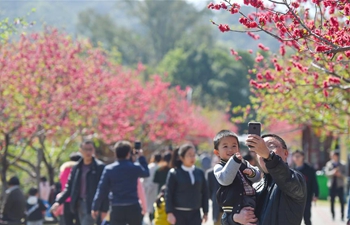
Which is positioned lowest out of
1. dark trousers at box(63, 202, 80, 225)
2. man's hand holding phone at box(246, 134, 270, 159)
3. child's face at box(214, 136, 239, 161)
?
dark trousers at box(63, 202, 80, 225)

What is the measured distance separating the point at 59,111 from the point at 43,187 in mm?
2527

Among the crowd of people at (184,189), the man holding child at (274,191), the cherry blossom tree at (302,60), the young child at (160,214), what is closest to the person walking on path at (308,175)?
the crowd of people at (184,189)

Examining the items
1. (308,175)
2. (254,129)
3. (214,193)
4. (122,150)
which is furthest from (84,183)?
(254,129)

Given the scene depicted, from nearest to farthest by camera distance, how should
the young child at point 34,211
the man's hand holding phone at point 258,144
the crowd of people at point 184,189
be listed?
1. the man's hand holding phone at point 258,144
2. the crowd of people at point 184,189
3. the young child at point 34,211

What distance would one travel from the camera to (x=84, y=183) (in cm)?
1161

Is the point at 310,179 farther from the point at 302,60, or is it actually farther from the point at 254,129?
the point at 254,129

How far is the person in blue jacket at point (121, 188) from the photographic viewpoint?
34.7 feet

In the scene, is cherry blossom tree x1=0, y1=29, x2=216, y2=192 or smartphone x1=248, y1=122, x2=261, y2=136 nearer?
smartphone x1=248, y1=122, x2=261, y2=136

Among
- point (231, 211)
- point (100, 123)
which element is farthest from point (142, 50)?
point (231, 211)

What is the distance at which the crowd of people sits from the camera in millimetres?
5918

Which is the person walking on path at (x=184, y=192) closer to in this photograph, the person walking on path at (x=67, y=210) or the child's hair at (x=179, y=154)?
the child's hair at (x=179, y=154)

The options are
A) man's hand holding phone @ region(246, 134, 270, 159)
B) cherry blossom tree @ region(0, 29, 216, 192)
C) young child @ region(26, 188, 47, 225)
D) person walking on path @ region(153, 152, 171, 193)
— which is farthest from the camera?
cherry blossom tree @ region(0, 29, 216, 192)

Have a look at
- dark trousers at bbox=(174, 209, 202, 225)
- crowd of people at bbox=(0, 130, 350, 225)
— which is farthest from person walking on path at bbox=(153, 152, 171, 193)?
dark trousers at bbox=(174, 209, 202, 225)

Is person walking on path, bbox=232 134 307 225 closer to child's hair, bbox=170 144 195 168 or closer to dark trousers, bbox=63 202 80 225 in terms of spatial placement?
child's hair, bbox=170 144 195 168
